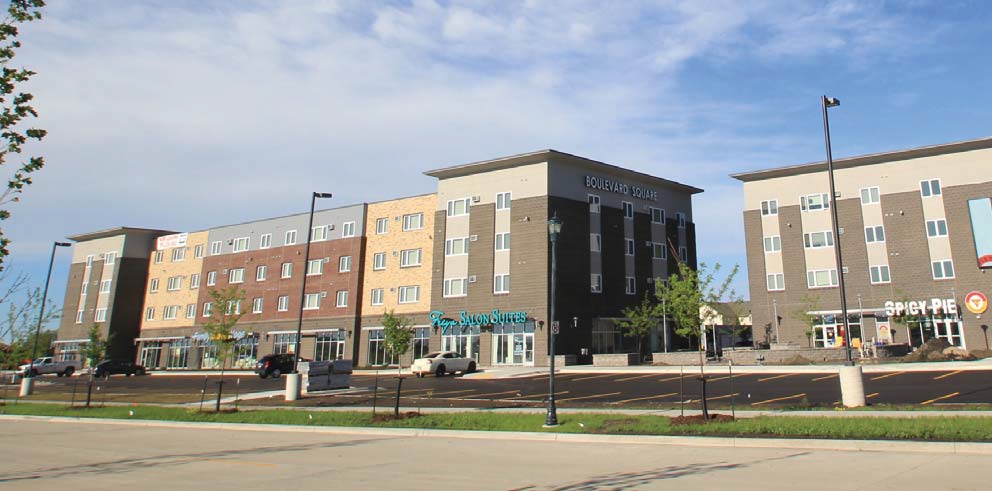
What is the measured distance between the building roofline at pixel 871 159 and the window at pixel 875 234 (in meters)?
4.98

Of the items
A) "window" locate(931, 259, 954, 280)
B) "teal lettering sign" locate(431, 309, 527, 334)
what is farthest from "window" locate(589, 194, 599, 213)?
"window" locate(931, 259, 954, 280)

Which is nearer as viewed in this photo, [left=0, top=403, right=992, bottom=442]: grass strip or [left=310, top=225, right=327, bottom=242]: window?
[left=0, top=403, right=992, bottom=442]: grass strip

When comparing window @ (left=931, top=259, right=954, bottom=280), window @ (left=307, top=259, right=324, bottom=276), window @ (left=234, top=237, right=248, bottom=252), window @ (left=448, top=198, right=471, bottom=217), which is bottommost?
window @ (left=931, top=259, right=954, bottom=280)

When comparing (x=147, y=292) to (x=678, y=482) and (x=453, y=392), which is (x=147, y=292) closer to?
(x=453, y=392)

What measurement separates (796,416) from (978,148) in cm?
4226

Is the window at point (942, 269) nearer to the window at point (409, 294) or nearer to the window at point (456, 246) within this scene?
the window at point (456, 246)

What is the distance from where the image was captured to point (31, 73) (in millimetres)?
11602

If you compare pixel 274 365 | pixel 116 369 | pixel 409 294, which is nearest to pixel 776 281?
pixel 409 294

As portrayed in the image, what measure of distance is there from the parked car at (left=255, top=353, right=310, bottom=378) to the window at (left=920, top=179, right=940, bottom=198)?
46.8 meters

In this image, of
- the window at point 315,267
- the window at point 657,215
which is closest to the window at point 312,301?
Answer: the window at point 315,267

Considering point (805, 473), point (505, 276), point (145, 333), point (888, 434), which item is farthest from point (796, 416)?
point (145, 333)

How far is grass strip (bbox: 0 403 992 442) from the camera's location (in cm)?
1145

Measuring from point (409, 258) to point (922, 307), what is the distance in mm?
38308

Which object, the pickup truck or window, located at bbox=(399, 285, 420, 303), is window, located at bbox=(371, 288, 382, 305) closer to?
window, located at bbox=(399, 285, 420, 303)
